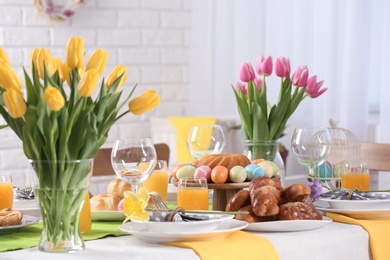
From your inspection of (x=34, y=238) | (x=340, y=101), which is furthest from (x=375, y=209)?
(x=340, y=101)

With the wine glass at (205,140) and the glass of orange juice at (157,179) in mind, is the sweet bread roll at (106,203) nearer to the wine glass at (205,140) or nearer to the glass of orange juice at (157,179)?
the glass of orange juice at (157,179)

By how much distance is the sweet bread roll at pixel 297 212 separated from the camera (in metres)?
1.69

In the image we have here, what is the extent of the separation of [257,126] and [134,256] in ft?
3.11

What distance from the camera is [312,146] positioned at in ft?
6.96

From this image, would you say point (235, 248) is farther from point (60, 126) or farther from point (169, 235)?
point (60, 126)

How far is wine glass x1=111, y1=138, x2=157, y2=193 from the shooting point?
179 centimetres

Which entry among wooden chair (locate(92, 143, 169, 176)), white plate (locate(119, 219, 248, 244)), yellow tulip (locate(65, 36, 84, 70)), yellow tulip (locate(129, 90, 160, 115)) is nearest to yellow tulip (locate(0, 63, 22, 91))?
yellow tulip (locate(65, 36, 84, 70))

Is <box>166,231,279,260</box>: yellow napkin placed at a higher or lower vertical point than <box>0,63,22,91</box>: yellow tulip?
lower

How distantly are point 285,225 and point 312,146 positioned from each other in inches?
20.0

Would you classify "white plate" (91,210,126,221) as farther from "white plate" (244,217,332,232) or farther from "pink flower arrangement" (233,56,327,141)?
"pink flower arrangement" (233,56,327,141)

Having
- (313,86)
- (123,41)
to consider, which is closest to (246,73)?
(313,86)

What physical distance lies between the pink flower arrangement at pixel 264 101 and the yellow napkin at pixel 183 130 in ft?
4.34

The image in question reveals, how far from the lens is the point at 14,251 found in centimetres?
151

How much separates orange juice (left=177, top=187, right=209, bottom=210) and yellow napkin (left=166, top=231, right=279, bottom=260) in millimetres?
227
